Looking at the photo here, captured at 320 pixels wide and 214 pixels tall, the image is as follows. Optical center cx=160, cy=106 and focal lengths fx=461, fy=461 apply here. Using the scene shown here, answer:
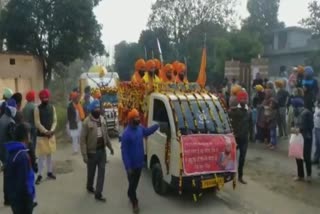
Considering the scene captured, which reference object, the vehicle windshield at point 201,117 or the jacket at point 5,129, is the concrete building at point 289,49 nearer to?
the vehicle windshield at point 201,117

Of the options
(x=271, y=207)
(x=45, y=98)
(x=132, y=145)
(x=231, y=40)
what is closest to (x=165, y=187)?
(x=132, y=145)

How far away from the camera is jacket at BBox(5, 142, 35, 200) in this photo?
600 cm

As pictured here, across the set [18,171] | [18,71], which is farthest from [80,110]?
[18,71]

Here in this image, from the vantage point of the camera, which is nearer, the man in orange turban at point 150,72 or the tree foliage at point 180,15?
the man in orange turban at point 150,72

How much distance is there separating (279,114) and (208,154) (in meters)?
6.79

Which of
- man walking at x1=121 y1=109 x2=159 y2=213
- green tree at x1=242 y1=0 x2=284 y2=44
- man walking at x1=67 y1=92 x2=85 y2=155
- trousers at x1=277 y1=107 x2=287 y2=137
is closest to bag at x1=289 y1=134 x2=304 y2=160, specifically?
man walking at x1=121 y1=109 x2=159 y2=213

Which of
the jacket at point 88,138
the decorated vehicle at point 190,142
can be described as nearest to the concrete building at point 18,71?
the jacket at point 88,138

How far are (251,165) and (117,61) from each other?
4152 centimetres

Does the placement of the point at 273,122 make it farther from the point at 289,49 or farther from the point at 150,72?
the point at 289,49

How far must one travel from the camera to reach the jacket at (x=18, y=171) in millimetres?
6000

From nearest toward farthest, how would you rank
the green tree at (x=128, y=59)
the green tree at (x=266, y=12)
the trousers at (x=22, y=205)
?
1. the trousers at (x=22, y=205)
2. the green tree at (x=128, y=59)
3. the green tree at (x=266, y=12)

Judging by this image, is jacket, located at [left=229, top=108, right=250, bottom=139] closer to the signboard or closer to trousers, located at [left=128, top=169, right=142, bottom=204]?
the signboard

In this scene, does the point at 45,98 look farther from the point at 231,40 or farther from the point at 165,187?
the point at 231,40

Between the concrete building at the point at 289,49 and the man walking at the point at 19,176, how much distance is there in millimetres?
29592
